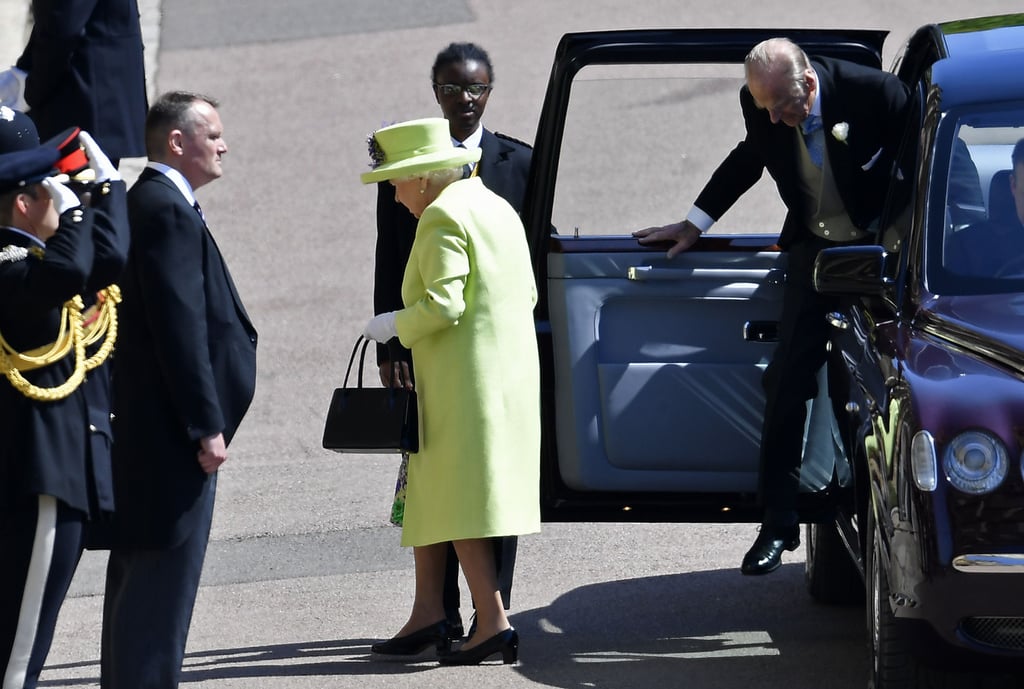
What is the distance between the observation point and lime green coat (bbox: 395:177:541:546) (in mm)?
5715

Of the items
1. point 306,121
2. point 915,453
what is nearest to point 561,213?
point 915,453

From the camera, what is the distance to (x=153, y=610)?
A: 4.88 metres

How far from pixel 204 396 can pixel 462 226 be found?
1.25m

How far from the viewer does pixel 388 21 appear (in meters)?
17.8

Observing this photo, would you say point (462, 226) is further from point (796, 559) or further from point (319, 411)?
point (319, 411)

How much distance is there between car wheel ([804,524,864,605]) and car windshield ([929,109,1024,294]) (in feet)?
5.14

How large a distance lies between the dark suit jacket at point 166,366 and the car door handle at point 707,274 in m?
1.77

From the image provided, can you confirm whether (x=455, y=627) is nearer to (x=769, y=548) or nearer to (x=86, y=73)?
(x=769, y=548)

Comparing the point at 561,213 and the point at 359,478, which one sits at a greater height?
the point at 561,213

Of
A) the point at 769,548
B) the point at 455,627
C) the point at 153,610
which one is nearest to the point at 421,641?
the point at 455,627

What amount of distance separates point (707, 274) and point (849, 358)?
28.6 inches

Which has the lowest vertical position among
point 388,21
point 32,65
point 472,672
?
point 472,672

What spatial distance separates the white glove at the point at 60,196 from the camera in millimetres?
4480

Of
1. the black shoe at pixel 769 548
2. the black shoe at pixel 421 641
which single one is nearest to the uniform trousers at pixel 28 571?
the black shoe at pixel 421 641
